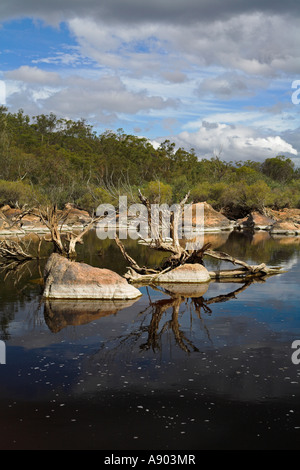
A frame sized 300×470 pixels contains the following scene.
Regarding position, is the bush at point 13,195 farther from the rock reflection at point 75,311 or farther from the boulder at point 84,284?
the rock reflection at point 75,311

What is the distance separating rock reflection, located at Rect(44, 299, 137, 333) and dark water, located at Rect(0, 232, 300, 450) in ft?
0.11

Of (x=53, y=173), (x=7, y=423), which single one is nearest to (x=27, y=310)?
(x=7, y=423)

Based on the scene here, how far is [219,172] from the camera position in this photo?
89062 mm

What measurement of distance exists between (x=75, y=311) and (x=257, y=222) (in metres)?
43.5

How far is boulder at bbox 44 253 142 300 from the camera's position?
16266mm

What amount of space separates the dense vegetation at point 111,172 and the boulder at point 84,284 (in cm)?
2967

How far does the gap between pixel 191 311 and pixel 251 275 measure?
24.8ft

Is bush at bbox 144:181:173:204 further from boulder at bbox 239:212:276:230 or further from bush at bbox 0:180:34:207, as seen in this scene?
bush at bbox 0:180:34:207

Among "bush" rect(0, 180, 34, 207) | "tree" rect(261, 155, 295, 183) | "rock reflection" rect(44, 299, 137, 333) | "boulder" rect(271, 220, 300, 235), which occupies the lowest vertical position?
"rock reflection" rect(44, 299, 137, 333)

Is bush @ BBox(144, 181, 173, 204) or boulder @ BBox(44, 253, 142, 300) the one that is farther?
bush @ BBox(144, 181, 173, 204)

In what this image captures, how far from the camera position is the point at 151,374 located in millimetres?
9781
